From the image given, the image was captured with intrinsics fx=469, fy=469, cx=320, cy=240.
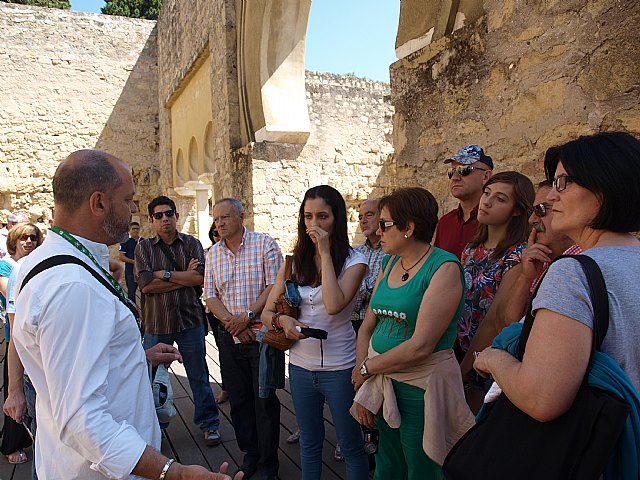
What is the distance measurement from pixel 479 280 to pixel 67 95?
13951 mm

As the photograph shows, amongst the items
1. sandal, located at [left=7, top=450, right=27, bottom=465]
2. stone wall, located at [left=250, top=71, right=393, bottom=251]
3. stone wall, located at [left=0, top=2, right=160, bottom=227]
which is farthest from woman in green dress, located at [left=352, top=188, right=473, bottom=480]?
stone wall, located at [left=0, top=2, right=160, bottom=227]

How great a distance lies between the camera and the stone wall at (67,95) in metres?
12.5

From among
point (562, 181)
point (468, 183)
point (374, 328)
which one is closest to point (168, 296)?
point (374, 328)

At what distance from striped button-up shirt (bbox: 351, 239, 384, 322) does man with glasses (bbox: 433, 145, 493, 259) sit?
2.17 ft

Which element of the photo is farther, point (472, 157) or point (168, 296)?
point (168, 296)

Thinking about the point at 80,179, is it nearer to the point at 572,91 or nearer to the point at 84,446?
the point at 84,446

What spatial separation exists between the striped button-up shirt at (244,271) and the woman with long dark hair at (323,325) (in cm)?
55

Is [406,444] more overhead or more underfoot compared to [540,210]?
more underfoot

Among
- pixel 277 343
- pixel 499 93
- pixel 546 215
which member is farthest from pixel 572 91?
pixel 277 343

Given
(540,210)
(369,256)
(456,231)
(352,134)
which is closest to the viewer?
(540,210)

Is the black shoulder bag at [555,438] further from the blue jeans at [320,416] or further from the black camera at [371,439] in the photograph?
the blue jeans at [320,416]

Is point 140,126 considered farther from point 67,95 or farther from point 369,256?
point 369,256

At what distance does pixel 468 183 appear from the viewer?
2.55 meters

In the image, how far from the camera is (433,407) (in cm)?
191
